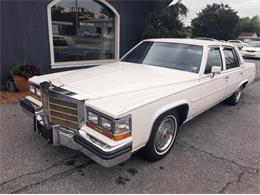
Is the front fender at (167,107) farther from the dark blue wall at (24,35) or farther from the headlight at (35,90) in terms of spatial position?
the dark blue wall at (24,35)

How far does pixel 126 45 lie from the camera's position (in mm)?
8625

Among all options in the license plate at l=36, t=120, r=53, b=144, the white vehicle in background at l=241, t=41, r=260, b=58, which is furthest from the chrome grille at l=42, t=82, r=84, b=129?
the white vehicle in background at l=241, t=41, r=260, b=58

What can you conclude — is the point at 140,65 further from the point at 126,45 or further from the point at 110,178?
the point at 126,45

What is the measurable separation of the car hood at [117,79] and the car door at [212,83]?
1.05ft

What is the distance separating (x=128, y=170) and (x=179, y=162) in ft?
2.43

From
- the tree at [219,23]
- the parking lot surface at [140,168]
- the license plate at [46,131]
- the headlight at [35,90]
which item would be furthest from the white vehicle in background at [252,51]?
the tree at [219,23]

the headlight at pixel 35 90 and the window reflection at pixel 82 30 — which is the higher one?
the window reflection at pixel 82 30

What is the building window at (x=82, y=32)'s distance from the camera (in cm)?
695

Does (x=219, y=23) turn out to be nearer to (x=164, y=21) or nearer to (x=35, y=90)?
(x=164, y=21)

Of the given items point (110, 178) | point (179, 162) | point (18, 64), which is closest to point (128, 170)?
point (110, 178)

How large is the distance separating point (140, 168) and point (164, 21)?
6829 millimetres

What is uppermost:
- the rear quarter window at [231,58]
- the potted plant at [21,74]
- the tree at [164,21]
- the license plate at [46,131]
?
the tree at [164,21]

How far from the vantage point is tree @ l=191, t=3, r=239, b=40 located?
37875 millimetres

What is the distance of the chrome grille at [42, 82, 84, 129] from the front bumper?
83mm
